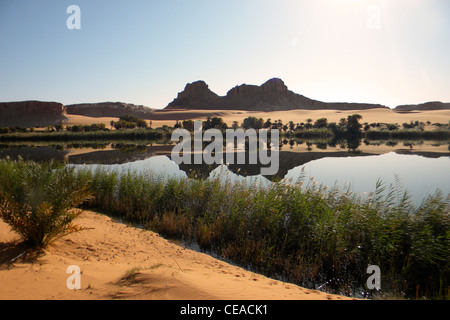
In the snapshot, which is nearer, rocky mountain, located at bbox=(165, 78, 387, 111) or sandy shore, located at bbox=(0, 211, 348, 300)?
Answer: sandy shore, located at bbox=(0, 211, 348, 300)

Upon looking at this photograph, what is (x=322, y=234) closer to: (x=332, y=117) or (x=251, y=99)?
(x=332, y=117)

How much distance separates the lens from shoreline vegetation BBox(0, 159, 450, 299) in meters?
4.74

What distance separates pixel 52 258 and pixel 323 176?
13.5 meters

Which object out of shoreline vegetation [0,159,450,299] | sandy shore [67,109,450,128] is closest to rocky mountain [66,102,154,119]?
sandy shore [67,109,450,128]

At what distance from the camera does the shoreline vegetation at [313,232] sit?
4742 millimetres

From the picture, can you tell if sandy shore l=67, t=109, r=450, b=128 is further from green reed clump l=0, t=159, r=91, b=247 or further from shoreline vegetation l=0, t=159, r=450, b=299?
green reed clump l=0, t=159, r=91, b=247

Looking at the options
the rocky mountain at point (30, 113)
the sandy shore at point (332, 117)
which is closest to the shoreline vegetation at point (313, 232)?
the sandy shore at point (332, 117)

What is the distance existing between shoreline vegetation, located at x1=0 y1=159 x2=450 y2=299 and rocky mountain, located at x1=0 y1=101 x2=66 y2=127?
4257 inches

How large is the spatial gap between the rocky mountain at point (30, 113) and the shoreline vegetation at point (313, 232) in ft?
355

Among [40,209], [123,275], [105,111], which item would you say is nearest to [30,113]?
[105,111]

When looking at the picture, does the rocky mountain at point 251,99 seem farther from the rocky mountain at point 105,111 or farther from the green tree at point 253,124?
the green tree at point 253,124

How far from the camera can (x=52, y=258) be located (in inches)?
177
